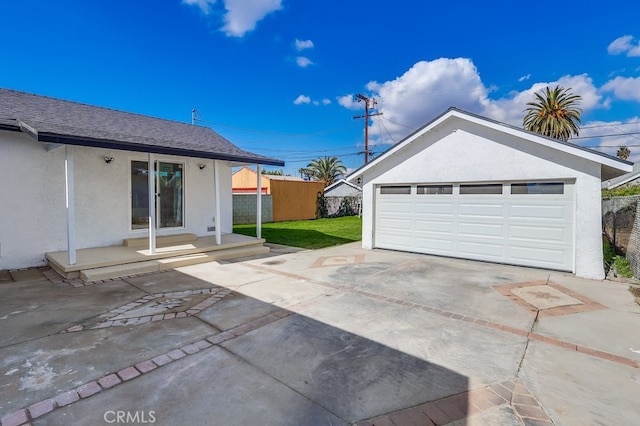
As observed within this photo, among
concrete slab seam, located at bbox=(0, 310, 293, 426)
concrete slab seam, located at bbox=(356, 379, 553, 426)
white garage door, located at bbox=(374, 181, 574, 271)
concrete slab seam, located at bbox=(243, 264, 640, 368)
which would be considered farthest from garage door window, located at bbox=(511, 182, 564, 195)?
concrete slab seam, located at bbox=(0, 310, 293, 426)

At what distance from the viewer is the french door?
28.7 ft

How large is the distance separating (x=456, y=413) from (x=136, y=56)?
17952 millimetres

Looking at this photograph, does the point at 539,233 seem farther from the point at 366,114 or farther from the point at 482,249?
the point at 366,114

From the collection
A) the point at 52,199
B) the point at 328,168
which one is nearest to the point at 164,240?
the point at 52,199

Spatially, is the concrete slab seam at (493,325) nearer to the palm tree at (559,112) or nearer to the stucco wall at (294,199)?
the stucco wall at (294,199)

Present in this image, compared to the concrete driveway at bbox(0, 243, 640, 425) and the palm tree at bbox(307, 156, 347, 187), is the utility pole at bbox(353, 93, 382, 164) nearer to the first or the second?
the palm tree at bbox(307, 156, 347, 187)

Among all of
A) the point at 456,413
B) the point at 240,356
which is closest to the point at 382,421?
the point at 456,413

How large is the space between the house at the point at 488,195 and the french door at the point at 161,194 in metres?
5.74

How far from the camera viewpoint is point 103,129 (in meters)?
7.90

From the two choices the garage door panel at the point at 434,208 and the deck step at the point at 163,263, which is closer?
the deck step at the point at 163,263

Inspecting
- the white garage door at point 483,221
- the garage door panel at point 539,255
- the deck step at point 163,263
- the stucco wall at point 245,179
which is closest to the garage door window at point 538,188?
the white garage door at point 483,221

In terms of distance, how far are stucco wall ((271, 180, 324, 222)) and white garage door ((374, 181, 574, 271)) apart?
10758 millimetres

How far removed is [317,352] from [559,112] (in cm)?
3356

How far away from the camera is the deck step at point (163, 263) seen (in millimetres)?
6352
